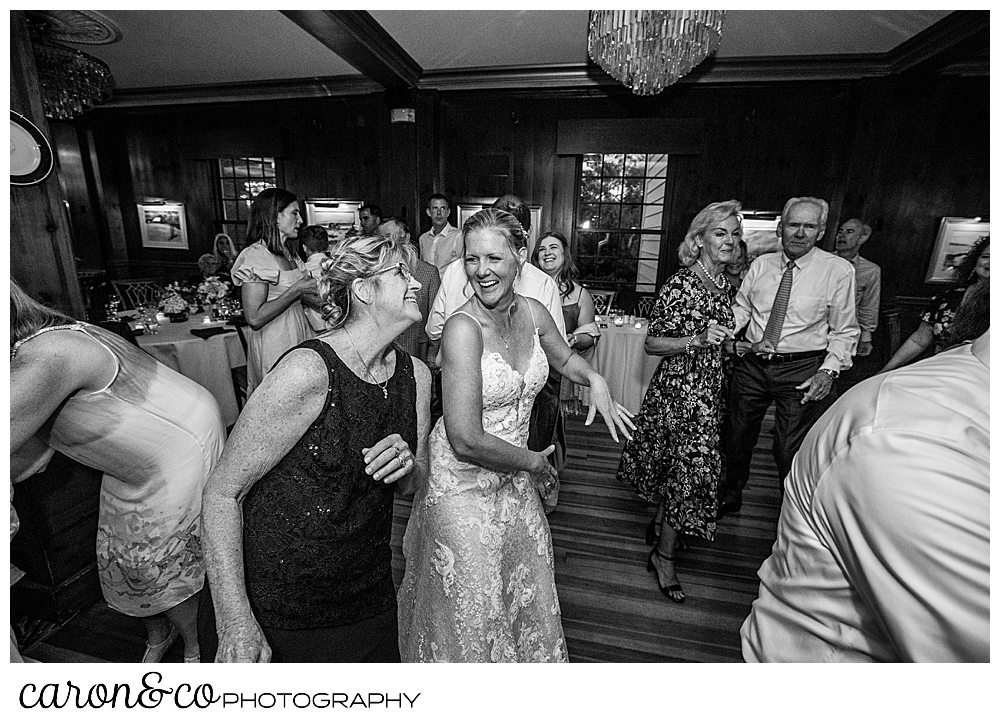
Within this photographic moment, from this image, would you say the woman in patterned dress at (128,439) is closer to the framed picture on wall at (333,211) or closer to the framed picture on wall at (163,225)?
the framed picture on wall at (333,211)

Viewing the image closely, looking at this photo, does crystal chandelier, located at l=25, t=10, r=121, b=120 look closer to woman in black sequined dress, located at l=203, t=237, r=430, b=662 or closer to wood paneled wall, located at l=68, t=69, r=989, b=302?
wood paneled wall, located at l=68, t=69, r=989, b=302

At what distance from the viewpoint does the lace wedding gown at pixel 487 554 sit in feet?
4.73

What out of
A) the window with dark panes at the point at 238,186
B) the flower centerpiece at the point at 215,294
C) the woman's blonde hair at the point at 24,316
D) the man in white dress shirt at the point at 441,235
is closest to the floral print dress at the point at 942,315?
the woman's blonde hair at the point at 24,316

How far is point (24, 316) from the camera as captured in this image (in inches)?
44.3

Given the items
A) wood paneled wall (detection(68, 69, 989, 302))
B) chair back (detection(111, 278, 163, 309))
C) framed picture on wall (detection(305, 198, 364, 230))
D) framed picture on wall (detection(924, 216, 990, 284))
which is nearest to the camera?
wood paneled wall (detection(68, 69, 989, 302))

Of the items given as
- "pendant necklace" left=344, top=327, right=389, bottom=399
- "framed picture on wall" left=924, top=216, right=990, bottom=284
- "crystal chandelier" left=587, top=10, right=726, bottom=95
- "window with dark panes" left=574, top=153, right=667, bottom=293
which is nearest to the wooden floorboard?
"pendant necklace" left=344, top=327, right=389, bottom=399

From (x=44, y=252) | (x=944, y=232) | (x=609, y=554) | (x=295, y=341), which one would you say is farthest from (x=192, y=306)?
(x=944, y=232)

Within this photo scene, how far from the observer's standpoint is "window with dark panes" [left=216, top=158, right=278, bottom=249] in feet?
25.2

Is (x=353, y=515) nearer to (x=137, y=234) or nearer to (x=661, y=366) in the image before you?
(x=661, y=366)

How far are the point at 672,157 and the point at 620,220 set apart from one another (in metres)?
1.00

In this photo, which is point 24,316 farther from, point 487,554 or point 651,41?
point 651,41

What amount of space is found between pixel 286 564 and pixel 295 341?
6.79 ft

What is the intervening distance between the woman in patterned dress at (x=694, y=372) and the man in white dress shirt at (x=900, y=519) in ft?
4.75

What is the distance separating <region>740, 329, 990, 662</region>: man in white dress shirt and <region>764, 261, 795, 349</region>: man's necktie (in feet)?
6.28
